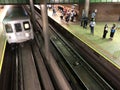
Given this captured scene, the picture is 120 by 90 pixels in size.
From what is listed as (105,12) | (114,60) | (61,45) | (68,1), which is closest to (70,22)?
(68,1)

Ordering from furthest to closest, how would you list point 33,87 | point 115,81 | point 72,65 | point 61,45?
point 61,45, point 72,65, point 115,81, point 33,87

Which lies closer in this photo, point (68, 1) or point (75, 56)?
point (75, 56)

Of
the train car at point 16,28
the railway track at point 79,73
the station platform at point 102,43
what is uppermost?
the train car at point 16,28

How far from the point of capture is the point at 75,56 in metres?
12.2

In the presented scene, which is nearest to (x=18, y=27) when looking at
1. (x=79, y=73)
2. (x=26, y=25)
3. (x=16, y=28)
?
(x=16, y=28)

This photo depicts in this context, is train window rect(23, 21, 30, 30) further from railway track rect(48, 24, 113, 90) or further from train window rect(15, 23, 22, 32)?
railway track rect(48, 24, 113, 90)

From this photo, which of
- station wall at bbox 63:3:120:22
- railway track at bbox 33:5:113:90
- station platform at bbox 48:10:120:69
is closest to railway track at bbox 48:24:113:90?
railway track at bbox 33:5:113:90

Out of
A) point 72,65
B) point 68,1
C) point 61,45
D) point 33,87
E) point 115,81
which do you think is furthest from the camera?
point 68,1

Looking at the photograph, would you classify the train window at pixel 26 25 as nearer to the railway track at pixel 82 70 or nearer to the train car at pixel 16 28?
the train car at pixel 16 28

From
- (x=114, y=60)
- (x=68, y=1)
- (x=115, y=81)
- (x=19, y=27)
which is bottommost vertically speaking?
(x=115, y=81)

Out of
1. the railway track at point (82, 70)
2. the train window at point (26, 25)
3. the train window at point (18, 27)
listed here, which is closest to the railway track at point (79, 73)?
the railway track at point (82, 70)

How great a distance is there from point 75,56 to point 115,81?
4014mm

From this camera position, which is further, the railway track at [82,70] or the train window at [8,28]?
the train window at [8,28]

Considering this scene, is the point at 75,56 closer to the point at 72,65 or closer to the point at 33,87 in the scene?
the point at 72,65
